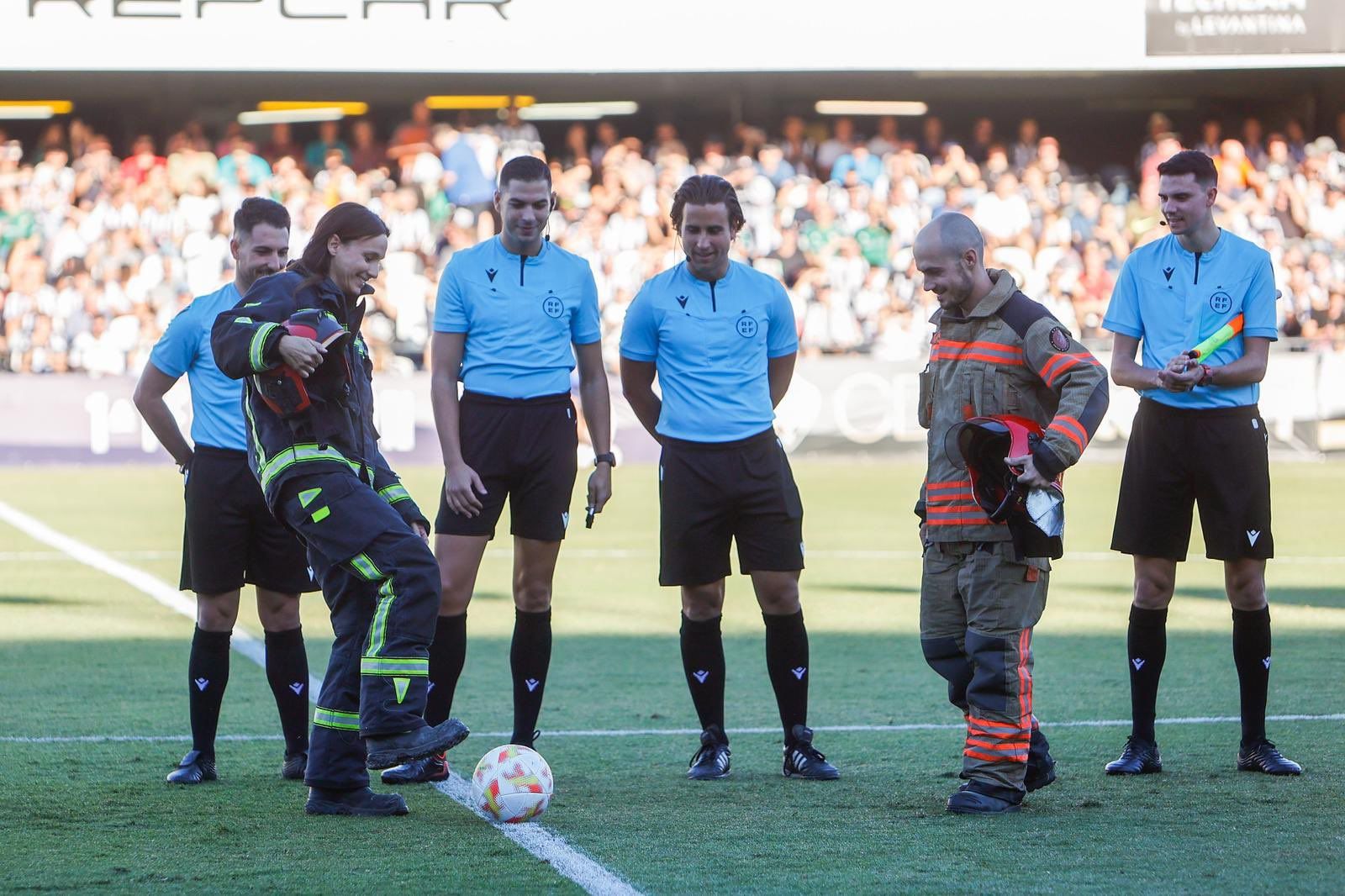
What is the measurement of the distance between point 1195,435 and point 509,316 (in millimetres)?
2477

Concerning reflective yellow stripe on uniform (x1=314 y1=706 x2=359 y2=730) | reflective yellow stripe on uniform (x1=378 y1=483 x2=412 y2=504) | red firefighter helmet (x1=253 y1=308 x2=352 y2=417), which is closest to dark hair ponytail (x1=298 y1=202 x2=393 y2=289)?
red firefighter helmet (x1=253 y1=308 x2=352 y2=417)

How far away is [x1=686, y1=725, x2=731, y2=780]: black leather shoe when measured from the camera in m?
6.05

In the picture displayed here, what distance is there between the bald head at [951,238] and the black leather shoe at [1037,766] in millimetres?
1596

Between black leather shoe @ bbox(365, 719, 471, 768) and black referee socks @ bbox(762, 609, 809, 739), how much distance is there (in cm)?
149

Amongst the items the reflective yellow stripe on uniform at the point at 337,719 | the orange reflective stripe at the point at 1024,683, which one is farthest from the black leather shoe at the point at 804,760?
the reflective yellow stripe on uniform at the point at 337,719

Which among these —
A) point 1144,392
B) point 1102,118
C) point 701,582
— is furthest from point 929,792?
point 1102,118

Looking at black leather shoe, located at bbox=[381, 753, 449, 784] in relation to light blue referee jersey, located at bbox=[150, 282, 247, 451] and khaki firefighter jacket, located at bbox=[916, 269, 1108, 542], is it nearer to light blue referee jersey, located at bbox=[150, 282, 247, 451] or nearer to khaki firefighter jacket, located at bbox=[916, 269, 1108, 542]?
light blue referee jersey, located at bbox=[150, 282, 247, 451]

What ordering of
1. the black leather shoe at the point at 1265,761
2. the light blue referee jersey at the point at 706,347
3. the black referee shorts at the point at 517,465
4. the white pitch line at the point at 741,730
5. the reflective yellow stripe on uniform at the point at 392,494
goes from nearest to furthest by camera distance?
the reflective yellow stripe on uniform at the point at 392,494 < the black leather shoe at the point at 1265,761 < the black referee shorts at the point at 517,465 < the light blue referee jersey at the point at 706,347 < the white pitch line at the point at 741,730

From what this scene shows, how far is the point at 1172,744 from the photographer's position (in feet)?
21.6

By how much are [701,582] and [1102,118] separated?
24.1 metres

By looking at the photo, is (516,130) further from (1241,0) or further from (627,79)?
(1241,0)

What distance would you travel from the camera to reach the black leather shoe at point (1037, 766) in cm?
570

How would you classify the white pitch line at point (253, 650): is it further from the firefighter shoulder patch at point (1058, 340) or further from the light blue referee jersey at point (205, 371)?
the firefighter shoulder patch at point (1058, 340)

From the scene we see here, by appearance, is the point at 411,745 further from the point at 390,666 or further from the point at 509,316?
the point at 509,316
